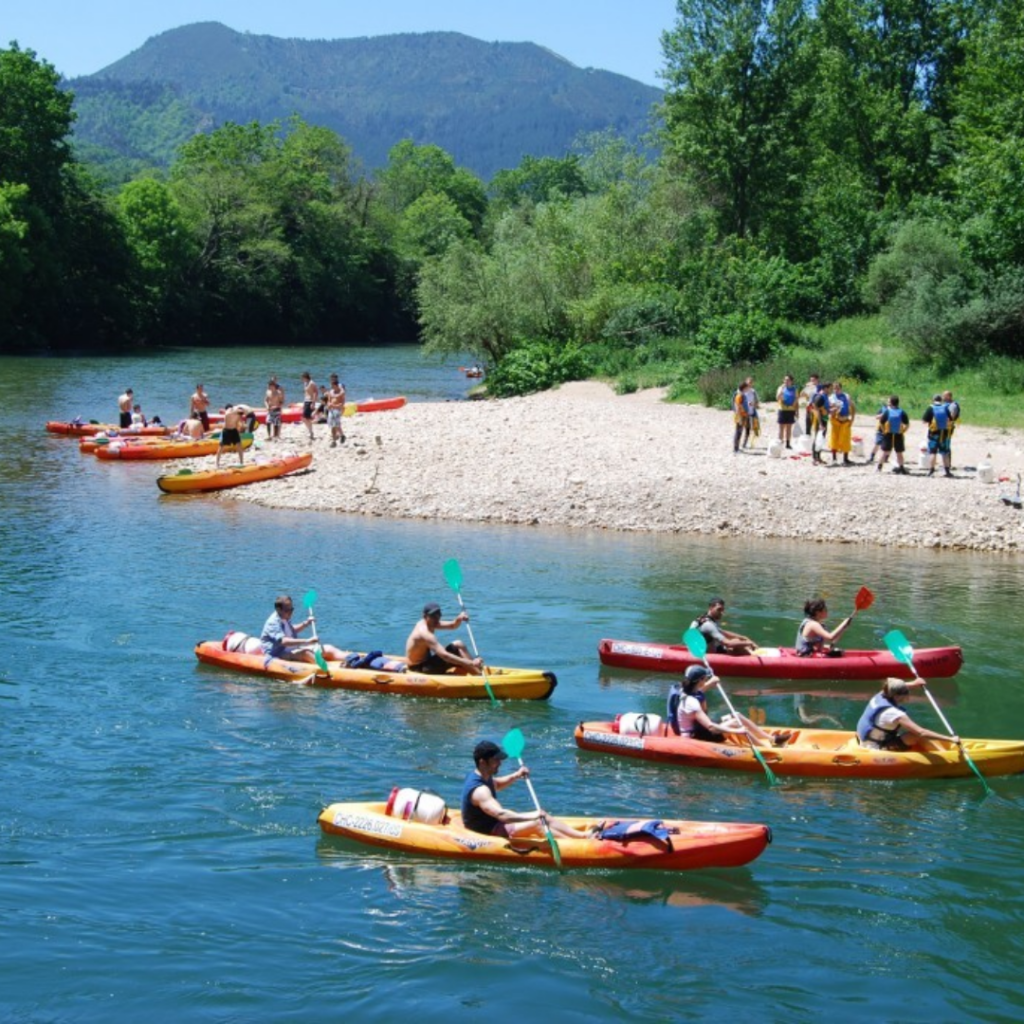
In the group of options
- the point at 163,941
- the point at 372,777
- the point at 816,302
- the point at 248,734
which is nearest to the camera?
the point at 163,941

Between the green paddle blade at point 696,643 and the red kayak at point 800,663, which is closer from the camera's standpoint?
the green paddle blade at point 696,643

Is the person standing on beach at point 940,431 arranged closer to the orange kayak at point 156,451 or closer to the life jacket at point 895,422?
the life jacket at point 895,422

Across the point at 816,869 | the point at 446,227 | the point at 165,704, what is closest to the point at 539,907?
the point at 816,869

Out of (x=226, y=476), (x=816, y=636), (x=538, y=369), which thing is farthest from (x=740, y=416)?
(x=538, y=369)

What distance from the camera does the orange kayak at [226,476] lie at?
2841 centimetres

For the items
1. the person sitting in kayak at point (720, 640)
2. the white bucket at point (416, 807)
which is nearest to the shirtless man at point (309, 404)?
the person sitting in kayak at point (720, 640)

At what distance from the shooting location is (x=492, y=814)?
1184 centimetres

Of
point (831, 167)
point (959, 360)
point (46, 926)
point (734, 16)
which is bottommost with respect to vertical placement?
point (46, 926)

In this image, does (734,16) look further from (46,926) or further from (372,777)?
(46,926)

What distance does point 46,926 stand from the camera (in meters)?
10.9

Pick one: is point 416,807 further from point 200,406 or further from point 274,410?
point 200,406

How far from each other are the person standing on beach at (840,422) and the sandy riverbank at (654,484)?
1.40 feet

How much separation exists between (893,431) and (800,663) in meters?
10.1

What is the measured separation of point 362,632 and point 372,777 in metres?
5.07
